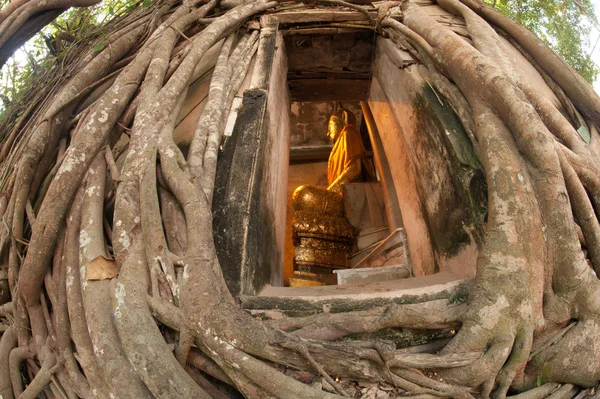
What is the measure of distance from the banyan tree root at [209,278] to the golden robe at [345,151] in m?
2.73

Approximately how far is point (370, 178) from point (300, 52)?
198cm

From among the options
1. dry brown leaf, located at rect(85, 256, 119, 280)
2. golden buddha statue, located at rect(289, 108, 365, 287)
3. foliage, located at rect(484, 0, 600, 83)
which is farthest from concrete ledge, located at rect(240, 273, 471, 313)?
foliage, located at rect(484, 0, 600, 83)

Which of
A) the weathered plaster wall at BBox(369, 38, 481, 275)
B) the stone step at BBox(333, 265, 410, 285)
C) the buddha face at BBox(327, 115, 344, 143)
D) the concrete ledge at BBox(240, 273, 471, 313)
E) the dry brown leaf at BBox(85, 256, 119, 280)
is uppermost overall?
the buddha face at BBox(327, 115, 344, 143)

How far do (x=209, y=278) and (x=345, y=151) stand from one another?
384 cm

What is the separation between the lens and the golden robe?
5.20 meters

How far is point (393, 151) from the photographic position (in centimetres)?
329

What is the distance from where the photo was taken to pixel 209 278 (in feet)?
5.38

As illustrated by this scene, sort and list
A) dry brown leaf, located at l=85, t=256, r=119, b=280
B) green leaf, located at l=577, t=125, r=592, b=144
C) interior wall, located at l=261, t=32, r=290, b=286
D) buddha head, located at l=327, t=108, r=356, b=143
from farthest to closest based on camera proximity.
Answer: buddha head, located at l=327, t=108, r=356, b=143 < interior wall, located at l=261, t=32, r=290, b=286 < green leaf, located at l=577, t=125, r=592, b=144 < dry brown leaf, located at l=85, t=256, r=119, b=280

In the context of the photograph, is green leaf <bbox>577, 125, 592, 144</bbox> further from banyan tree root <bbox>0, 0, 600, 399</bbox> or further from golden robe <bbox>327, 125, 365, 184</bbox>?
golden robe <bbox>327, 125, 365, 184</bbox>

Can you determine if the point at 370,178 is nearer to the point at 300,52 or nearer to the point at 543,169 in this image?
the point at 300,52

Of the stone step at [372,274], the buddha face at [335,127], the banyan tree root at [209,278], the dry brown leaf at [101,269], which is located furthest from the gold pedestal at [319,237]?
the dry brown leaf at [101,269]

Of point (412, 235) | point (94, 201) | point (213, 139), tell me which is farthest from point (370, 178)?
point (94, 201)

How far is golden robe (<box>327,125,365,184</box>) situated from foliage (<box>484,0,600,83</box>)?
2.09 metres

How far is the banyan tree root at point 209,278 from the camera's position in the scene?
1506 mm
